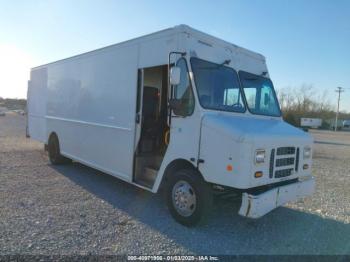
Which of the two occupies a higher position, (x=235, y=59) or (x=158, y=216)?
(x=235, y=59)

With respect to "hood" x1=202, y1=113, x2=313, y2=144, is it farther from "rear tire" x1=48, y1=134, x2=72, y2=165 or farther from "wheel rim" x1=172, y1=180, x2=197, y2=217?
"rear tire" x1=48, y1=134, x2=72, y2=165

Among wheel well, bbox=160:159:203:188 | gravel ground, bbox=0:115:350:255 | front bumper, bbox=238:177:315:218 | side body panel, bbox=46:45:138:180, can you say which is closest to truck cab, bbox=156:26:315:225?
front bumper, bbox=238:177:315:218

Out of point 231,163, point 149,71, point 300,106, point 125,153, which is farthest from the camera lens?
point 300,106

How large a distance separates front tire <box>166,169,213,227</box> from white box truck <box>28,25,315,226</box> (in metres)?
0.02

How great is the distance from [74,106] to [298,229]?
20.7 feet

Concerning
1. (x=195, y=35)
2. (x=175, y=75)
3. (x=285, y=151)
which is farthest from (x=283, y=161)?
(x=195, y=35)

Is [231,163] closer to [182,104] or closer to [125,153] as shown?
[182,104]

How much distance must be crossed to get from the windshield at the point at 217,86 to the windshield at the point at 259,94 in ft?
0.77

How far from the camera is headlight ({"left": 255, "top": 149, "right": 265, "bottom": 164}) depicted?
4344mm

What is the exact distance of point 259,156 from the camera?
4.38 meters

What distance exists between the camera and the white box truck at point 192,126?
446 cm

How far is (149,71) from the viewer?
7.00m

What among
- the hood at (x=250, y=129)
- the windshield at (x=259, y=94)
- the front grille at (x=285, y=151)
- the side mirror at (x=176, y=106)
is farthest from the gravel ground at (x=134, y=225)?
the windshield at (x=259, y=94)

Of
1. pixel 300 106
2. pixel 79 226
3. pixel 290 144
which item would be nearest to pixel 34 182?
pixel 79 226
